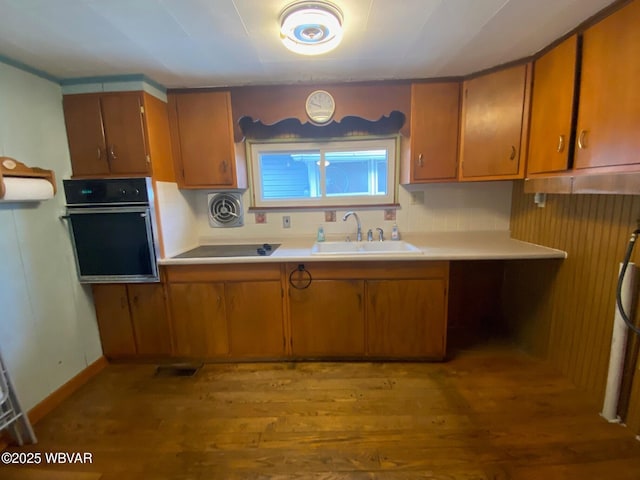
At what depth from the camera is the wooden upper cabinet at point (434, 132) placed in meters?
2.12

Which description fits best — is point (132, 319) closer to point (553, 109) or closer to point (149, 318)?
point (149, 318)

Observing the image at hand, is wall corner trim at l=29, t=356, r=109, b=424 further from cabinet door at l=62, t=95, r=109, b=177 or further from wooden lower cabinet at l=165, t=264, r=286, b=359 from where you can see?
cabinet door at l=62, t=95, r=109, b=177

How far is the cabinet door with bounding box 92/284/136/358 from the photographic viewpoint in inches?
85.3

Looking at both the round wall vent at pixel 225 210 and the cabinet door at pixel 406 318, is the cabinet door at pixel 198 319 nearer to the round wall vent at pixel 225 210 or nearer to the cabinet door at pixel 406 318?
the round wall vent at pixel 225 210

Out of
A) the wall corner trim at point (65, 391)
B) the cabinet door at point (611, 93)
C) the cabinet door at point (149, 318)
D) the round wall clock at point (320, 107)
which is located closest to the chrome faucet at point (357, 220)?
the round wall clock at point (320, 107)

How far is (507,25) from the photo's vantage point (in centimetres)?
146

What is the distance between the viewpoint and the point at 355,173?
2570 millimetres

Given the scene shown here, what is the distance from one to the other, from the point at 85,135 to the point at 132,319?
137 cm

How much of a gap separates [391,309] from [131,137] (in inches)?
87.3

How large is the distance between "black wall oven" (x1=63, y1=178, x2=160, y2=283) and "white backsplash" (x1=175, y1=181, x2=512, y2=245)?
540mm

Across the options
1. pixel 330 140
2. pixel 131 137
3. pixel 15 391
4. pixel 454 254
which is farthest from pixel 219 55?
pixel 15 391

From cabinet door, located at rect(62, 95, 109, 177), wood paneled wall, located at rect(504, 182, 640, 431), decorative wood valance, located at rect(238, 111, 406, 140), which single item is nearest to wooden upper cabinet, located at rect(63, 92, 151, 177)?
cabinet door, located at rect(62, 95, 109, 177)

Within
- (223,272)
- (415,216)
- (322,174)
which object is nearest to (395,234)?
(415,216)

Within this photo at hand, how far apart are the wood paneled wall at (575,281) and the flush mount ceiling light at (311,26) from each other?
68.6 inches
